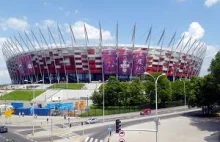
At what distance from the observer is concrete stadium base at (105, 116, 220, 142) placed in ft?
174

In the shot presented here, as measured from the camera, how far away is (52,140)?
54.8 meters

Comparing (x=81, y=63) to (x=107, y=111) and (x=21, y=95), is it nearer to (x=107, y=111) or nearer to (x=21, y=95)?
(x=21, y=95)

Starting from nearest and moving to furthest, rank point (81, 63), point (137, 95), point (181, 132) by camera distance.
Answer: point (181, 132)
point (137, 95)
point (81, 63)

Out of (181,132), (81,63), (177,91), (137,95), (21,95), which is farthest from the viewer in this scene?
(81,63)

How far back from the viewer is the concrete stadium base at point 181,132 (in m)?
53.1

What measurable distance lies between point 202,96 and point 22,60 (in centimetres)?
11658

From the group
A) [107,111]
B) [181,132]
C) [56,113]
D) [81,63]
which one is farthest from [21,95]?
[181,132]

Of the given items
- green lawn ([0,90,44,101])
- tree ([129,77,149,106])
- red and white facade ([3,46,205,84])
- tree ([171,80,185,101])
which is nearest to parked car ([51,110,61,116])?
tree ([129,77,149,106])

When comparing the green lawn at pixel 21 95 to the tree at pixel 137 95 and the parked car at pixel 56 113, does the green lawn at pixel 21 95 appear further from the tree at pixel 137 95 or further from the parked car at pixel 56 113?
the tree at pixel 137 95

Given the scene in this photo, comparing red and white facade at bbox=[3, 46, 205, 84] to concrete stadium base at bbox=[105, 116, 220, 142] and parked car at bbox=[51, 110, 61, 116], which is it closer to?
parked car at bbox=[51, 110, 61, 116]

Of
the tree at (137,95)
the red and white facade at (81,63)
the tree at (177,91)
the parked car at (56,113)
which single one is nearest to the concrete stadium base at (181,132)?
the tree at (137,95)

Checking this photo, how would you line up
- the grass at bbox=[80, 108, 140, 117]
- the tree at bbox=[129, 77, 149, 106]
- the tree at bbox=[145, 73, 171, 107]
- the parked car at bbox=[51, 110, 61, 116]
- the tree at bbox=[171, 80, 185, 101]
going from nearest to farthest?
the grass at bbox=[80, 108, 140, 117] → the parked car at bbox=[51, 110, 61, 116] → the tree at bbox=[145, 73, 171, 107] → the tree at bbox=[129, 77, 149, 106] → the tree at bbox=[171, 80, 185, 101]

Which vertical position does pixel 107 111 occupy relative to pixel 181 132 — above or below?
above

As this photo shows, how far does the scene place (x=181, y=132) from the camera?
197 ft
